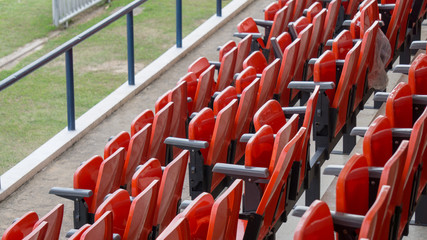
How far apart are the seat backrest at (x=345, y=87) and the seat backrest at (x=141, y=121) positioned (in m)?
0.52

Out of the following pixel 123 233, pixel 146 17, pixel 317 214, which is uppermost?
pixel 317 214

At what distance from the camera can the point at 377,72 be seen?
8.69 ft

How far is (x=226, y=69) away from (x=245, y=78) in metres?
0.16

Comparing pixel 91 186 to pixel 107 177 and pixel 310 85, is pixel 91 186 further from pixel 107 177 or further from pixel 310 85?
pixel 310 85

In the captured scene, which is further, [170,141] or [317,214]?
[170,141]

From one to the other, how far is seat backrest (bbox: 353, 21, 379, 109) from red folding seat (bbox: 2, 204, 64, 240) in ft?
3.40

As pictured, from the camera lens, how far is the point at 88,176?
2027 mm

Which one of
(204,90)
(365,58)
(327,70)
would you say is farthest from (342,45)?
(204,90)

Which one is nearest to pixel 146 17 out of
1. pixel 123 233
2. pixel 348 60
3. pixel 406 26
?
pixel 406 26

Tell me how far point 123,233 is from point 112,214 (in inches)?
3.6

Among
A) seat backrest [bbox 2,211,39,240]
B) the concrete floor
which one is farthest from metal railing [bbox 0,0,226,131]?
seat backrest [bbox 2,211,39,240]

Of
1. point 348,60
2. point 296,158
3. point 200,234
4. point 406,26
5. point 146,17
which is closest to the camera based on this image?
point 200,234

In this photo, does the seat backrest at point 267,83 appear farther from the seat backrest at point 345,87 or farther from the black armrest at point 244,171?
the black armrest at point 244,171

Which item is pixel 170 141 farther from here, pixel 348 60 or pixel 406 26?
pixel 406 26
